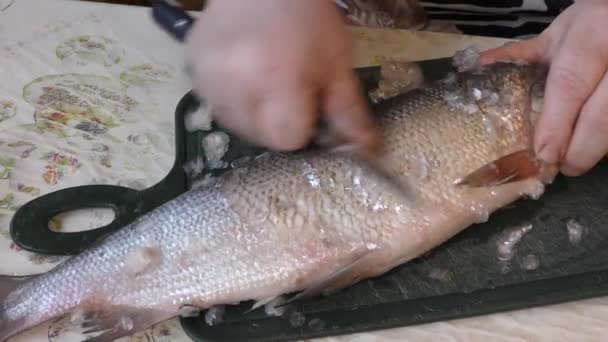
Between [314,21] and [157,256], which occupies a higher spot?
[314,21]

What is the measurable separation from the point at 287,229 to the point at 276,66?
267 millimetres

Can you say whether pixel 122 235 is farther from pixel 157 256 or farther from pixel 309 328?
pixel 309 328

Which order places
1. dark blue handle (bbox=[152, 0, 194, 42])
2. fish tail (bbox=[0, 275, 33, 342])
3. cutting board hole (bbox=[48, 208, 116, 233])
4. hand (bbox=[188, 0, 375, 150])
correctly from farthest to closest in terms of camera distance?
dark blue handle (bbox=[152, 0, 194, 42]) → cutting board hole (bbox=[48, 208, 116, 233]) → fish tail (bbox=[0, 275, 33, 342]) → hand (bbox=[188, 0, 375, 150])

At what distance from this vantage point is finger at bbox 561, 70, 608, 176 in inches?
33.2

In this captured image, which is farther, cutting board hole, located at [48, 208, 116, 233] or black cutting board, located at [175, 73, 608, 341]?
cutting board hole, located at [48, 208, 116, 233]

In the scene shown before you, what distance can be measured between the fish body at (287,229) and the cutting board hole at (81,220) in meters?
0.10

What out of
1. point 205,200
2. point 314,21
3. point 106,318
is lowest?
point 106,318

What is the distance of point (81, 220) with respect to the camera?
0.95 meters

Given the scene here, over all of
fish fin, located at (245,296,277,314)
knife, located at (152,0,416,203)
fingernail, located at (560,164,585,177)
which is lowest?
fish fin, located at (245,296,277,314)

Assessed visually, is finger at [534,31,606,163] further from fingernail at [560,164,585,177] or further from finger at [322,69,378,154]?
finger at [322,69,378,154]

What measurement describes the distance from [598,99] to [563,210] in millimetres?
173

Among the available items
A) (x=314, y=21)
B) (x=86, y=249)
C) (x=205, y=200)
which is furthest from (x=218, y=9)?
(x=86, y=249)

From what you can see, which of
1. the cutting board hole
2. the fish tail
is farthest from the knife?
the fish tail

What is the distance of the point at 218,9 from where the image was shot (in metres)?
0.67
